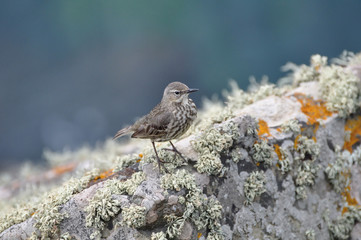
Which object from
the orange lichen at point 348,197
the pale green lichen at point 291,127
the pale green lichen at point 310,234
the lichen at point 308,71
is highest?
the lichen at point 308,71

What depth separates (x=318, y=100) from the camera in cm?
604

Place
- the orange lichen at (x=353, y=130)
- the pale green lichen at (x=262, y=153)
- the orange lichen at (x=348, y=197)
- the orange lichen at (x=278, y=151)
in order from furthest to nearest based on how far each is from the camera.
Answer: the orange lichen at (x=353, y=130) → the orange lichen at (x=348, y=197) → the orange lichen at (x=278, y=151) → the pale green lichen at (x=262, y=153)

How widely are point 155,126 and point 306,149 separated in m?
1.98

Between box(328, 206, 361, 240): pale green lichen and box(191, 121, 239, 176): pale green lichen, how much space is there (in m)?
1.74

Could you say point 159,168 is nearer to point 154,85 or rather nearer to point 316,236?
point 316,236

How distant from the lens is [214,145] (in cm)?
476

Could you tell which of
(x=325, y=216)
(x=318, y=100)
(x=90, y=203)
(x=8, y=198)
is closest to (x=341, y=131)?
(x=318, y=100)

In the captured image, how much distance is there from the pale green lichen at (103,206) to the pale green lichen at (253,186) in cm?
127

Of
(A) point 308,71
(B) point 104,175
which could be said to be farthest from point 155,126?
(A) point 308,71

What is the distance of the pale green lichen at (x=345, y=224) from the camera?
5125 millimetres

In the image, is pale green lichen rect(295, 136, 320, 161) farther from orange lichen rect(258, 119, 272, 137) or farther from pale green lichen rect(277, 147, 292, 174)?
orange lichen rect(258, 119, 272, 137)

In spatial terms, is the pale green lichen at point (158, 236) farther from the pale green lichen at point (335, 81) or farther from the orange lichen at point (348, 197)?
the pale green lichen at point (335, 81)

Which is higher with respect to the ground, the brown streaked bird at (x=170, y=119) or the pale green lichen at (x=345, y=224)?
the brown streaked bird at (x=170, y=119)

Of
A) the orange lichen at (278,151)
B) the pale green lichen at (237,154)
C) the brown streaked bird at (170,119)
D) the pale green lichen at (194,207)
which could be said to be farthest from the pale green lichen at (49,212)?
the orange lichen at (278,151)
